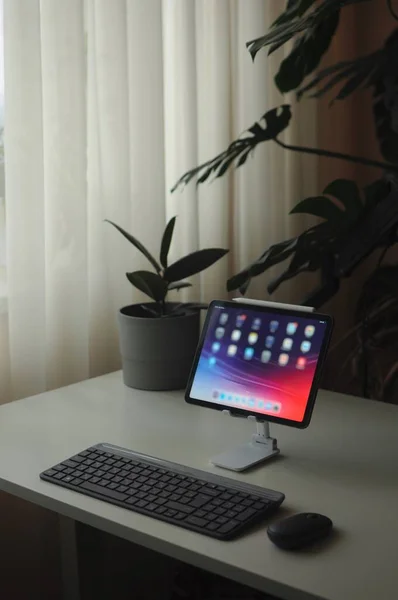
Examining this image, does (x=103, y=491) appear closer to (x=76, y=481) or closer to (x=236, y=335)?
(x=76, y=481)

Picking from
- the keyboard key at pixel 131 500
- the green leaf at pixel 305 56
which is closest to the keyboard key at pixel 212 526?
the keyboard key at pixel 131 500

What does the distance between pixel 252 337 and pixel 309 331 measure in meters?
0.11

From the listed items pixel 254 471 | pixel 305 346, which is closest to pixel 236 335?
pixel 305 346

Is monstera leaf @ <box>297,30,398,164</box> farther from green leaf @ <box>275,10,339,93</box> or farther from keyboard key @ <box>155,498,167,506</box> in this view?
keyboard key @ <box>155,498,167,506</box>

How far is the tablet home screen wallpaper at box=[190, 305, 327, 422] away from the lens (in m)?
1.33

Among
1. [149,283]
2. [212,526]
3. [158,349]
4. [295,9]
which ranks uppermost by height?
[295,9]

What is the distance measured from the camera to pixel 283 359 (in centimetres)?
136

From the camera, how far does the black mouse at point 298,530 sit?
1.04 metres

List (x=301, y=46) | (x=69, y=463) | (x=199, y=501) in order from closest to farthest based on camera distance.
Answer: (x=199, y=501) → (x=69, y=463) → (x=301, y=46)

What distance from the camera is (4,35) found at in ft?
5.31

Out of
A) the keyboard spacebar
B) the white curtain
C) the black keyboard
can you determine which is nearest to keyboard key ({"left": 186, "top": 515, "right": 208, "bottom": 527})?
the black keyboard

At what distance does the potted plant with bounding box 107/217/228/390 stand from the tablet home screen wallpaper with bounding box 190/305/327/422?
247mm

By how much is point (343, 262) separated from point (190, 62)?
73 centimetres

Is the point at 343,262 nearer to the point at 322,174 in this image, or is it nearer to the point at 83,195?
the point at 83,195
